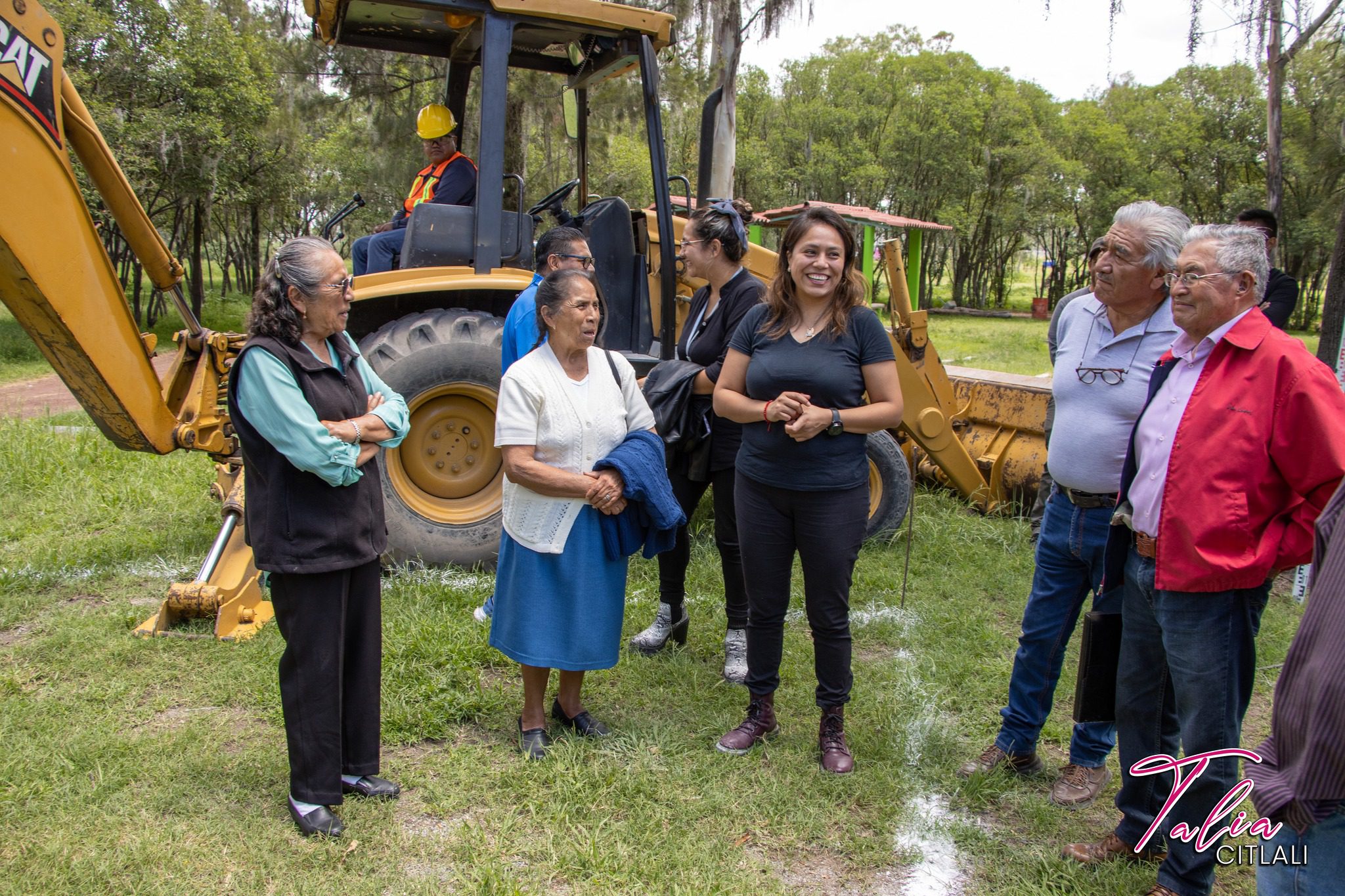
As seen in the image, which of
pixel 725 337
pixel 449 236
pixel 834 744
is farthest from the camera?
pixel 449 236

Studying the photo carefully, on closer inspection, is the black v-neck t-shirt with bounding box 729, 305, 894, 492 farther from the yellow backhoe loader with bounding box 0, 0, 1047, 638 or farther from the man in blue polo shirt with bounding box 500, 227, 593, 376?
the yellow backhoe loader with bounding box 0, 0, 1047, 638

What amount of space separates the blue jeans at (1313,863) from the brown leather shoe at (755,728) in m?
1.77

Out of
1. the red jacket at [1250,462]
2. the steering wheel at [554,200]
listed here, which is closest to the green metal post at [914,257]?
the steering wheel at [554,200]

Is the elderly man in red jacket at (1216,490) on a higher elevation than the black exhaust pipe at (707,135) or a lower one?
lower

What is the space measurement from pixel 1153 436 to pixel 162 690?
355 cm

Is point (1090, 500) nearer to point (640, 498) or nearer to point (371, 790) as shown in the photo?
point (640, 498)

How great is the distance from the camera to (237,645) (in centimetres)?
392

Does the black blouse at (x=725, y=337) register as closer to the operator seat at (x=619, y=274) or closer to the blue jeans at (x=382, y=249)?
the operator seat at (x=619, y=274)

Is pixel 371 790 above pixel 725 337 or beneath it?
beneath

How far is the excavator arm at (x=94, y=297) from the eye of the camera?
3252 millimetres

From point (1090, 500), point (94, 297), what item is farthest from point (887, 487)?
point (94, 297)

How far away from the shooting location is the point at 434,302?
4.96 metres

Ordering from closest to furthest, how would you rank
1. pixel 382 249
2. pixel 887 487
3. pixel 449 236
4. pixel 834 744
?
pixel 834 744 < pixel 449 236 < pixel 382 249 < pixel 887 487

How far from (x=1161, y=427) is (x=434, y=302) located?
12.0 feet
